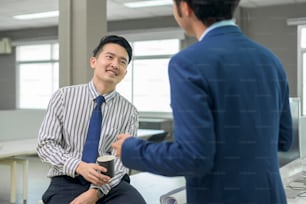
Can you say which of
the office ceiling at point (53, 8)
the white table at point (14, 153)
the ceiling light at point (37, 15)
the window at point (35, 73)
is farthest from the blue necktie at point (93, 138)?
the window at point (35, 73)

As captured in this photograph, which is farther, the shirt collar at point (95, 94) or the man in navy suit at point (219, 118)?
the shirt collar at point (95, 94)

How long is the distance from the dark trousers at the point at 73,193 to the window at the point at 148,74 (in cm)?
413

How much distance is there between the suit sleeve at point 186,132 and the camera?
0.61 metres

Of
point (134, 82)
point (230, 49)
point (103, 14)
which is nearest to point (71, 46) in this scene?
point (103, 14)

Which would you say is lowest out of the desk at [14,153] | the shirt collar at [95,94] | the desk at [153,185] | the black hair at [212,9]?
the desk at [14,153]

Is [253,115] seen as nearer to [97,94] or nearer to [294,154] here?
[97,94]

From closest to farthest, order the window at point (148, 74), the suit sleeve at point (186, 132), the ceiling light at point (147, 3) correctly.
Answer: the suit sleeve at point (186, 132), the ceiling light at point (147, 3), the window at point (148, 74)

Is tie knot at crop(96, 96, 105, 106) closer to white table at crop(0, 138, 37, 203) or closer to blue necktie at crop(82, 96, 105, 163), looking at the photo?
blue necktie at crop(82, 96, 105, 163)

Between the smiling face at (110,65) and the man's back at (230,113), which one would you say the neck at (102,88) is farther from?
the man's back at (230,113)

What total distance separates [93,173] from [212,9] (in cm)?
66

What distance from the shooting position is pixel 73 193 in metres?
1.21

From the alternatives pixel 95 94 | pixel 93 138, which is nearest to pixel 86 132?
pixel 93 138

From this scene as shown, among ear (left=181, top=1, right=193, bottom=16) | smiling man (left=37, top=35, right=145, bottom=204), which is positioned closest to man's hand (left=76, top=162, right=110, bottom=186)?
smiling man (left=37, top=35, right=145, bottom=204)

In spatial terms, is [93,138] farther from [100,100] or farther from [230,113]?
[230,113]
